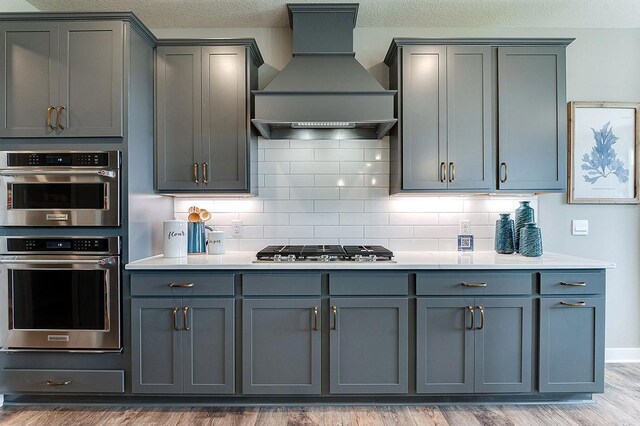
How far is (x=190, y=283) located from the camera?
221 cm

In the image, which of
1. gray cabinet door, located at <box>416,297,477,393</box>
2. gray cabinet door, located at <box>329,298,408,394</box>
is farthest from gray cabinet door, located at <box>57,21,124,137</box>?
gray cabinet door, located at <box>416,297,477,393</box>

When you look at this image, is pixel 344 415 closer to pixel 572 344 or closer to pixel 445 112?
pixel 572 344

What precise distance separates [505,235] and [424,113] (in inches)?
44.7

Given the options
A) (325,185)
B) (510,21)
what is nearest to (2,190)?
(325,185)

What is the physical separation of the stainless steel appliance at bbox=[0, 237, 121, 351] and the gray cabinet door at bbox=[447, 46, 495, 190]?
2.35m

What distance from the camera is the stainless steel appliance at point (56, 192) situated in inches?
86.4

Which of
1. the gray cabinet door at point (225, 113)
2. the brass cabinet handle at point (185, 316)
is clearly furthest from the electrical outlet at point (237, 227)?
the brass cabinet handle at point (185, 316)

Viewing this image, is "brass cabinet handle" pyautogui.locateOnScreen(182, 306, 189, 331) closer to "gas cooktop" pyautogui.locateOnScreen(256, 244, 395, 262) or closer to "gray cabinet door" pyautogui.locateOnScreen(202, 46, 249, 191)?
"gas cooktop" pyautogui.locateOnScreen(256, 244, 395, 262)

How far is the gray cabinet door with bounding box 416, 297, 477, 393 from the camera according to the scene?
7.26 ft

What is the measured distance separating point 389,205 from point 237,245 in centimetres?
129

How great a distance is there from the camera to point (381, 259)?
2307 millimetres

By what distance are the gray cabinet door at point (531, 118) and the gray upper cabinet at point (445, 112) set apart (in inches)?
4.4

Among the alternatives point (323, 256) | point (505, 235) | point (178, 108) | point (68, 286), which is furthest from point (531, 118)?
point (68, 286)

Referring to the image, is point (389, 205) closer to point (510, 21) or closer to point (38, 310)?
point (510, 21)
